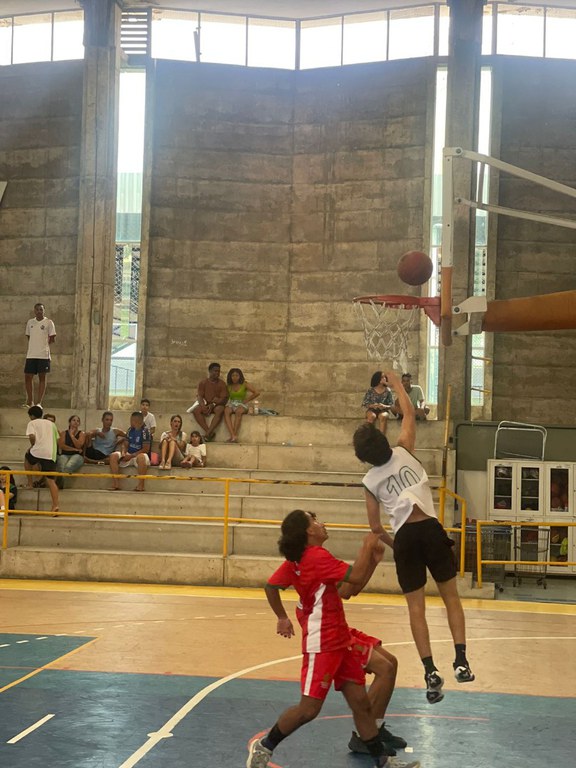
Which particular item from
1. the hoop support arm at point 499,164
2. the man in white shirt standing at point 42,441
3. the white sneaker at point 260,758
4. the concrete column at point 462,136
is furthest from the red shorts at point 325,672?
the concrete column at point 462,136

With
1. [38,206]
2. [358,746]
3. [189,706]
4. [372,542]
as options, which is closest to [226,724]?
[189,706]

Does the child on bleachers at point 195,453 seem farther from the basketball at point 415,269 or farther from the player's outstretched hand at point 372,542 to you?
the player's outstretched hand at point 372,542

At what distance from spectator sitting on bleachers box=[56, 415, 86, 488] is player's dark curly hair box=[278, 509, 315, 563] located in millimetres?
11878

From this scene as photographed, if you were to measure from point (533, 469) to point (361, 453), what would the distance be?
1342cm

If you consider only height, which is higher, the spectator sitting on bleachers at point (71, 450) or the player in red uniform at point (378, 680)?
the spectator sitting on bleachers at point (71, 450)

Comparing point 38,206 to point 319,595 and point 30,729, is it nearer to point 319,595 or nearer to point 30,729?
point 30,729

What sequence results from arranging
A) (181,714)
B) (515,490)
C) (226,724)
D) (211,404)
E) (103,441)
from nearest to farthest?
(226,724) < (181,714) < (103,441) < (515,490) < (211,404)

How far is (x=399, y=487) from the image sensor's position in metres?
6.41

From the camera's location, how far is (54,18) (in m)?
25.4

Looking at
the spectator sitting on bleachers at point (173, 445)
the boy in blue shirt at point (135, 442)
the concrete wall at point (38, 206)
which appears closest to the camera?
the spectator sitting on bleachers at point (173, 445)

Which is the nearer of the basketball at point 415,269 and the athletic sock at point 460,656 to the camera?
the athletic sock at point 460,656

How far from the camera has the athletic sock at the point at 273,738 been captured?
5715 millimetres

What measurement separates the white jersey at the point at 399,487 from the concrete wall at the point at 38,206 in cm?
1820

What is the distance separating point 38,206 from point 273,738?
20693 mm
